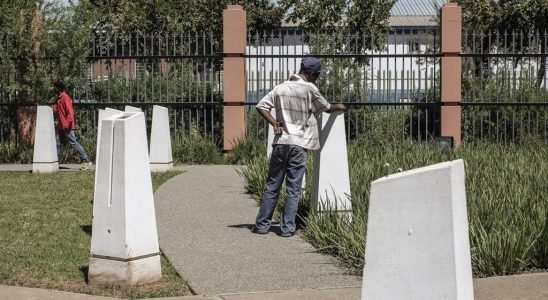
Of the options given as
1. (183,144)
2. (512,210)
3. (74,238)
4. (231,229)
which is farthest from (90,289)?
(183,144)

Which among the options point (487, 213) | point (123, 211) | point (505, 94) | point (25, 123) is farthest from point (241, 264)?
point (25, 123)

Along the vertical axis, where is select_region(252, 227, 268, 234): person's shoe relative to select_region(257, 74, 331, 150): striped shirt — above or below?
below

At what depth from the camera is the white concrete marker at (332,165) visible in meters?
9.82

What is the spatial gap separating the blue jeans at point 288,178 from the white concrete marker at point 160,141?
624cm

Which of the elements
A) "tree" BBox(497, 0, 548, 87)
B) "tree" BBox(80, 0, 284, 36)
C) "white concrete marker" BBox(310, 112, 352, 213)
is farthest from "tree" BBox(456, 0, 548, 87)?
"white concrete marker" BBox(310, 112, 352, 213)

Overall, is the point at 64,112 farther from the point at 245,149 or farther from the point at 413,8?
the point at 413,8

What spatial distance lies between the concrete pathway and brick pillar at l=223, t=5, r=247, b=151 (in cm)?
527

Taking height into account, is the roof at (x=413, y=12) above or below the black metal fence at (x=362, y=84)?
above

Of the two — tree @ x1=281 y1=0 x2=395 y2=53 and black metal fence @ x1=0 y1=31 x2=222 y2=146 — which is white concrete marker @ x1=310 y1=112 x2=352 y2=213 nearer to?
black metal fence @ x1=0 y1=31 x2=222 y2=146

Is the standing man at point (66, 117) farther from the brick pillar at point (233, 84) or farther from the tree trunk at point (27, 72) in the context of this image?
the brick pillar at point (233, 84)

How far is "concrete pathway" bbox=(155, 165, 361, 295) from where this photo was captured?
7.40 m

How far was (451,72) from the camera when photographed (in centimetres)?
1838

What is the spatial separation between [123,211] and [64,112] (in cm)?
1002

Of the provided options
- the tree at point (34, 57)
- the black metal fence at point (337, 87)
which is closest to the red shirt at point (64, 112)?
the black metal fence at point (337, 87)
